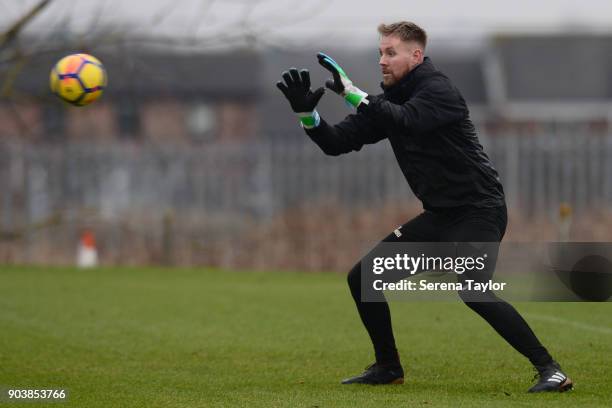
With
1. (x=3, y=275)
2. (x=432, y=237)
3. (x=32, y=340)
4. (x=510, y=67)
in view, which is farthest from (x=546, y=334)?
(x=510, y=67)

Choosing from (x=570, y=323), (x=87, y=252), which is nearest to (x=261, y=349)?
(x=570, y=323)

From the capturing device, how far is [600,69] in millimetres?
40125

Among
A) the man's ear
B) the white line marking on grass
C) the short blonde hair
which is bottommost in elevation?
the white line marking on grass

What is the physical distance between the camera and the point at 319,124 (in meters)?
7.52

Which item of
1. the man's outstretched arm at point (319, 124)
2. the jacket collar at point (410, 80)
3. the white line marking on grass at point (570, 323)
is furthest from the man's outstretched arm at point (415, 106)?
the white line marking on grass at point (570, 323)

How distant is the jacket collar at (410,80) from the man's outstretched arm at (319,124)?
0.33 meters

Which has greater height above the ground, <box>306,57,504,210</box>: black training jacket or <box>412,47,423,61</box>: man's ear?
<box>412,47,423,61</box>: man's ear

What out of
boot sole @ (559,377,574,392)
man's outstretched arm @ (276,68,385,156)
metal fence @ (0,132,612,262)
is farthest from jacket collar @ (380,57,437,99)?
metal fence @ (0,132,612,262)

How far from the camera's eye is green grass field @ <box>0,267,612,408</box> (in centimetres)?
699

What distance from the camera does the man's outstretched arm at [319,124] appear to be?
24.1ft

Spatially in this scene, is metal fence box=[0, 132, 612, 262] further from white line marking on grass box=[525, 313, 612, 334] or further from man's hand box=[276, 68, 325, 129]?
man's hand box=[276, 68, 325, 129]

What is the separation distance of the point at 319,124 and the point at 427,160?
809mm

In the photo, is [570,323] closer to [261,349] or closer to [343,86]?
[261,349]

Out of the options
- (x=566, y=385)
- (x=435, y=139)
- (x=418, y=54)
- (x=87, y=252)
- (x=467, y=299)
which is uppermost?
(x=418, y=54)
